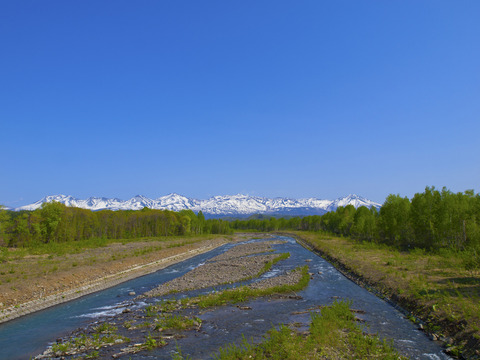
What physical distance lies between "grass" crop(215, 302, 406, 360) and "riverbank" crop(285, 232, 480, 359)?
15.8 ft

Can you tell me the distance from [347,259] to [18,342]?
158 feet

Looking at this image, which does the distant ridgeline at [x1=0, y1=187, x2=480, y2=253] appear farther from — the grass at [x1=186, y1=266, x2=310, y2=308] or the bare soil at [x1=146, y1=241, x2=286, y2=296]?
the bare soil at [x1=146, y1=241, x2=286, y2=296]

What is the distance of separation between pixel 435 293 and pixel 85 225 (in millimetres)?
108651

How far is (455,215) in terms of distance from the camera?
2117 inches

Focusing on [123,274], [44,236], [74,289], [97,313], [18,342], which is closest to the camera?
[18,342]

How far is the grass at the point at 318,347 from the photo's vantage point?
52.5 feet

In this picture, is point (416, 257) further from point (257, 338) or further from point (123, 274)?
point (123, 274)

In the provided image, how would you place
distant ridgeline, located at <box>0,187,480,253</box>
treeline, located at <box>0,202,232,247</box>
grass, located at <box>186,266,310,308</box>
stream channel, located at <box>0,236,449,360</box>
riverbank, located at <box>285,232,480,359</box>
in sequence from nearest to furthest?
1. riverbank, located at <box>285,232,480,359</box>
2. stream channel, located at <box>0,236,449,360</box>
3. grass, located at <box>186,266,310,308</box>
4. distant ridgeline, located at <box>0,187,480,253</box>
5. treeline, located at <box>0,202,232,247</box>

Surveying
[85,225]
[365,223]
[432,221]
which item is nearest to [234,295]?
[432,221]

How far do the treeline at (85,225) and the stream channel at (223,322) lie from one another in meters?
36.1

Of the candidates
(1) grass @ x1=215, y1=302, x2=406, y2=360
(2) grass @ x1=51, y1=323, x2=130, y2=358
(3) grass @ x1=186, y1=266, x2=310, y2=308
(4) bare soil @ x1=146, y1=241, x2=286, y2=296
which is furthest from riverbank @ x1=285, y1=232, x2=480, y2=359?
(2) grass @ x1=51, y1=323, x2=130, y2=358

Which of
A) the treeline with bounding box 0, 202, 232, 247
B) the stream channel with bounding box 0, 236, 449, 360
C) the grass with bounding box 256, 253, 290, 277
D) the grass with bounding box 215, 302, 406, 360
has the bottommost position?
the grass with bounding box 256, 253, 290, 277

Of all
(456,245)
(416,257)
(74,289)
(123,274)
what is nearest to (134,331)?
(74,289)

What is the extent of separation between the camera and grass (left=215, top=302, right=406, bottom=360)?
16.0 m
